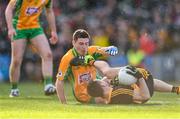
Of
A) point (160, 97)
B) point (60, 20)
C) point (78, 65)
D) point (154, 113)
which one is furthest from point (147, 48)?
point (154, 113)

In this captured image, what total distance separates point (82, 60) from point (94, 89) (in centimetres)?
47

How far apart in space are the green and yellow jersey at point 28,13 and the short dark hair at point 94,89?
2765 millimetres

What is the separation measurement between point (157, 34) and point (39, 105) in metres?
11.2

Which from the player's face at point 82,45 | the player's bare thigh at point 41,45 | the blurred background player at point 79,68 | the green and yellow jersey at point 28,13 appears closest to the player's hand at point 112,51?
the blurred background player at point 79,68

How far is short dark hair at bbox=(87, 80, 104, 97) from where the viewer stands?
1177 centimetres

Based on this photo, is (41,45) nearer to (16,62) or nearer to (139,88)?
(16,62)

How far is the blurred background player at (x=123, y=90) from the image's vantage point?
11.8m

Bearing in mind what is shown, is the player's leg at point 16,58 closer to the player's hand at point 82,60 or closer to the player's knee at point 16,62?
the player's knee at point 16,62

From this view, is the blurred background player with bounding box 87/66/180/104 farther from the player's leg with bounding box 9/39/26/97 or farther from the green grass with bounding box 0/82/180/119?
the player's leg with bounding box 9/39/26/97

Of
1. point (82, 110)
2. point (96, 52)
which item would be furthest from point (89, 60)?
point (82, 110)

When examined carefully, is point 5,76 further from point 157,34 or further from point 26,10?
point 26,10

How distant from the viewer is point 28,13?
14250 mm

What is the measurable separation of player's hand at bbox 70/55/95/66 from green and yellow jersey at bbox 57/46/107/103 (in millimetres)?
61

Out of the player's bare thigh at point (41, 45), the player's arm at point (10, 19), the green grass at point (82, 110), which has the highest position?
the player's arm at point (10, 19)
